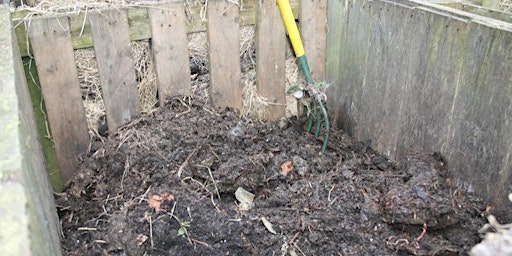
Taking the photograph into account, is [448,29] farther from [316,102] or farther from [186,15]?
[186,15]

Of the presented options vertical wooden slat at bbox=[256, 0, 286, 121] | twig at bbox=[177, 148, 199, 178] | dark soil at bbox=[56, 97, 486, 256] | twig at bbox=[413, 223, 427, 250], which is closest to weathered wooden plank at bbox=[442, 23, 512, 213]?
dark soil at bbox=[56, 97, 486, 256]

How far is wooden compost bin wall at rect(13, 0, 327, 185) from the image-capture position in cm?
289

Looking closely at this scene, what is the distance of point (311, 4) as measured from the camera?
3.38 m

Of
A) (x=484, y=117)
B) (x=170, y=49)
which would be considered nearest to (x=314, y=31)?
(x=170, y=49)

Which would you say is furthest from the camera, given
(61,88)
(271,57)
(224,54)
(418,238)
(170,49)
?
(271,57)

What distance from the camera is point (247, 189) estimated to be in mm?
2859

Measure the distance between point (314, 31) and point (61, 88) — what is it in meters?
1.69

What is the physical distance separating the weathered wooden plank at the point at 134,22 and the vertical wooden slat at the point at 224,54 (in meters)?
0.07

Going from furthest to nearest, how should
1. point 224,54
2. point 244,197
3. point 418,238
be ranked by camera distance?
point 224,54, point 244,197, point 418,238

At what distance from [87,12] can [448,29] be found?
1.98 metres

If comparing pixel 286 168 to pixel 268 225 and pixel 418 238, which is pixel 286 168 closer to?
pixel 268 225

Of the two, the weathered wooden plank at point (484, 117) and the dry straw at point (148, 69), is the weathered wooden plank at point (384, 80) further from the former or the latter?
the dry straw at point (148, 69)

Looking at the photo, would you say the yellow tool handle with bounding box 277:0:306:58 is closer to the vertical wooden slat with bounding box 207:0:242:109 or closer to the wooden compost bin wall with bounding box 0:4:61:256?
the vertical wooden slat with bounding box 207:0:242:109

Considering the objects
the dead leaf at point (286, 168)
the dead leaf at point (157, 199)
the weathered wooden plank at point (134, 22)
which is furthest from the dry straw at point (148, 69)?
the dead leaf at point (157, 199)
